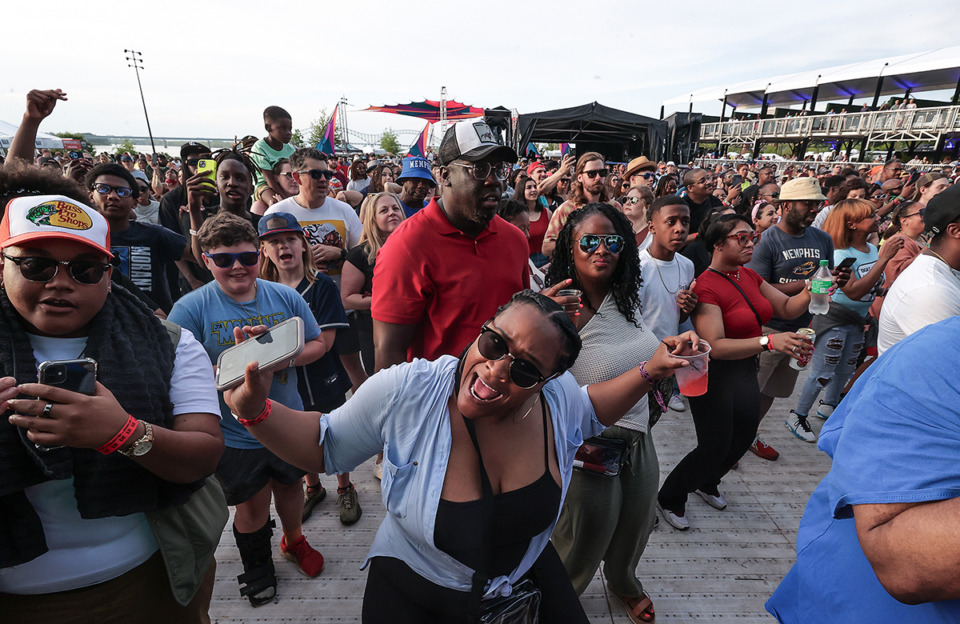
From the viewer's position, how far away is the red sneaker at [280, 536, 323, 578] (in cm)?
272

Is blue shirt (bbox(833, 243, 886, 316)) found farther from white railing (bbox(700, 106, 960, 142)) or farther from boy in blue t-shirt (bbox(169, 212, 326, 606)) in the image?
white railing (bbox(700, 106, 960, 142))

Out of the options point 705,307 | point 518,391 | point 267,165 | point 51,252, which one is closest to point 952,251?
point 705,307

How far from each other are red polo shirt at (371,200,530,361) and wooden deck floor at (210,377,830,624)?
158 centimetres

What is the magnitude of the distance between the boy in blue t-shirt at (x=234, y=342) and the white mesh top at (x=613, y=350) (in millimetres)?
1360

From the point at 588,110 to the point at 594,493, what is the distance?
13.3 m

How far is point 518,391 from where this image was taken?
56.1 inches

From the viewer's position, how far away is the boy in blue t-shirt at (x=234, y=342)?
228 centimetres

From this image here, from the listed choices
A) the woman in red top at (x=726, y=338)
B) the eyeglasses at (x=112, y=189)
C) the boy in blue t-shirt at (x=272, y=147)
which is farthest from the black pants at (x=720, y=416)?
the boy in blue t-shirt at (x=272, y=147)

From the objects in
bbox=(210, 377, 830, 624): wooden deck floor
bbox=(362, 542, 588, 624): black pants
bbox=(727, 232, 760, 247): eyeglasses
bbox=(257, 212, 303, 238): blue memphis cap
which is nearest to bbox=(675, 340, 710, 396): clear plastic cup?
bbox=(362, 542, 588, 624): black pants

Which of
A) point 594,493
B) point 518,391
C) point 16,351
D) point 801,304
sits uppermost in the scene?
point 16,351

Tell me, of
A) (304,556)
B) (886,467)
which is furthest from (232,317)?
(886,467)

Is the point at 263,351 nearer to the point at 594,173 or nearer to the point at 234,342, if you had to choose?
the point at 234,342

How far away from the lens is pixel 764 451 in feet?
13.2

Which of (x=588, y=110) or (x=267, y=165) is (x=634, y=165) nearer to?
(x=267, y=165)
